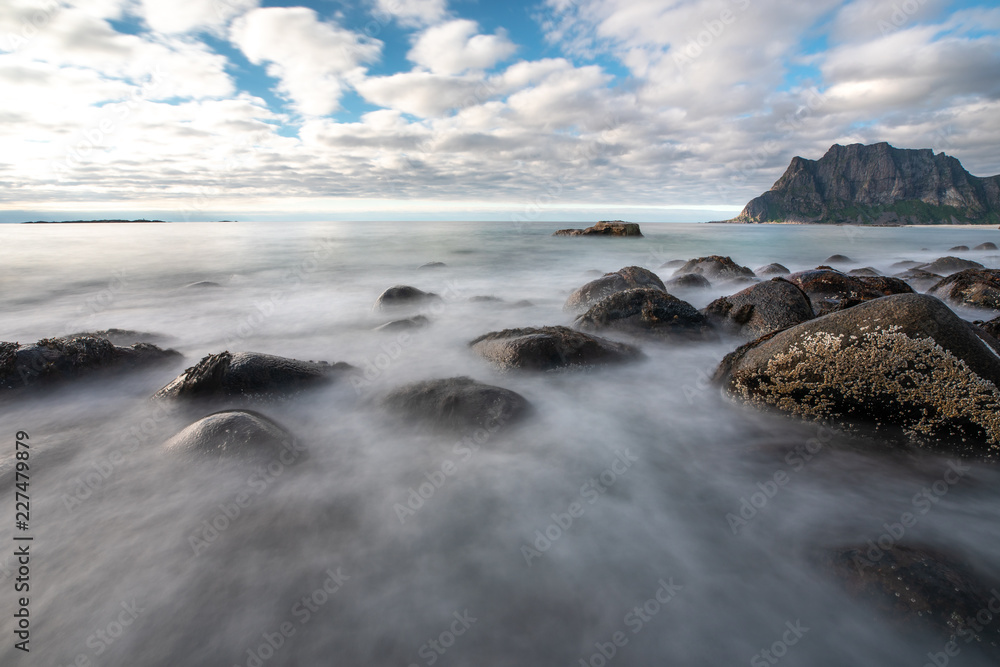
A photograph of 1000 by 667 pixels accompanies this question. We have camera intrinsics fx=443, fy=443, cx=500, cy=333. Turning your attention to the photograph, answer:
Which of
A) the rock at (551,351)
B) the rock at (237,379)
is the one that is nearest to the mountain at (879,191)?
the rock at (551,351)

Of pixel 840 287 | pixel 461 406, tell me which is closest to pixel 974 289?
pixel 840 287

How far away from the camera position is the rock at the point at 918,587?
8.07 feet

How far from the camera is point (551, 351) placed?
21.2 feet

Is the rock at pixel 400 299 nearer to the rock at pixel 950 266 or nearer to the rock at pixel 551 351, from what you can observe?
the rock at pixel 551 351

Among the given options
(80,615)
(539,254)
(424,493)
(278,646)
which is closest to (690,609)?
(424,493)

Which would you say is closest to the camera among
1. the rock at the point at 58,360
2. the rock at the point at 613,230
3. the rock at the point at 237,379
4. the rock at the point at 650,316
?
the rock at the point at 237,379

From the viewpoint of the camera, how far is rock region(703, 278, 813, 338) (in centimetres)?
752

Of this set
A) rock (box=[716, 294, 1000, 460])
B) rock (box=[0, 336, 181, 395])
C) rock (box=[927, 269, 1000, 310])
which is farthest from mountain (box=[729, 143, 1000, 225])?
rock (box=[0, 336, 181, 395])

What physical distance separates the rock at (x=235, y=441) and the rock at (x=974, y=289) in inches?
559

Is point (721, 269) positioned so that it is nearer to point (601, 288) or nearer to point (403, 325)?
point (601, 288)

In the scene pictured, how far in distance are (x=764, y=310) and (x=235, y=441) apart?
26.7 ft

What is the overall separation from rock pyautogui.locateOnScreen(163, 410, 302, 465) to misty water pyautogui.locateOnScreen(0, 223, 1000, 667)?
6.6 inches

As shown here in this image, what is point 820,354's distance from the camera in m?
4.59

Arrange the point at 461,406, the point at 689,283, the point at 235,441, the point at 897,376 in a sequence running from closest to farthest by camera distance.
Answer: the point at 235,441
the point at 897,376
the point at 461,406
the point at 689,283
